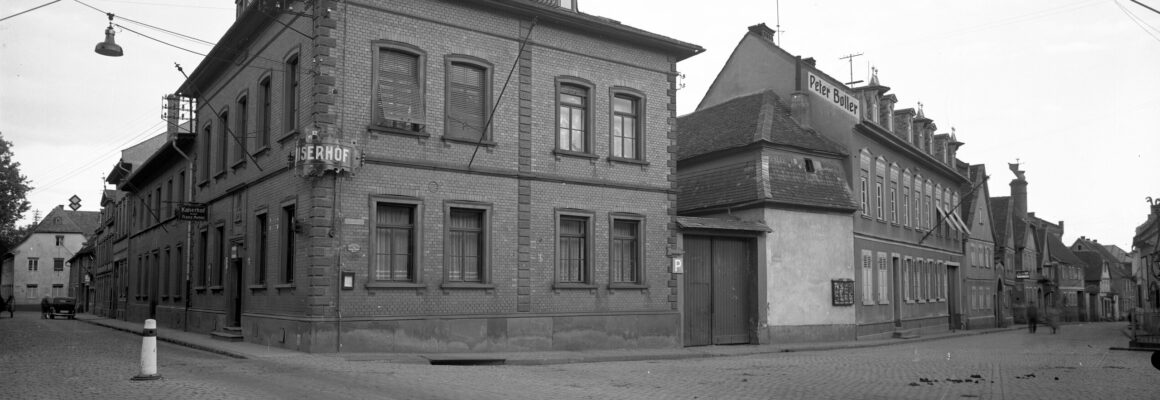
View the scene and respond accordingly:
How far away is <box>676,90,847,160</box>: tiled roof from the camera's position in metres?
29.9

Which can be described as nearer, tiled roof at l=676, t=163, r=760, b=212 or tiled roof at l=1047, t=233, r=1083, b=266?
tiled roof at l=676, t=163, r=760, b=212

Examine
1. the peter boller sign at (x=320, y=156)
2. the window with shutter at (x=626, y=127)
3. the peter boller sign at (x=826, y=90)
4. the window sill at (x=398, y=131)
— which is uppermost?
the peter boller sign at (x=826, y=90)

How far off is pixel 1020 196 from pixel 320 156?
58.5 metres

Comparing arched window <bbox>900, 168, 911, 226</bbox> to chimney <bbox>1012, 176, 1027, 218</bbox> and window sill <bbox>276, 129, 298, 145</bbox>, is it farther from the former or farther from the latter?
chimney <bbox>1012, 176, 1027, 218</bbox>

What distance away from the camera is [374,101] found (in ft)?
67.2

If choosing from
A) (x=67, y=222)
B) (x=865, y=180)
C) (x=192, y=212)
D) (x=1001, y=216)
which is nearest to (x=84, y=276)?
(x=67, y=222)

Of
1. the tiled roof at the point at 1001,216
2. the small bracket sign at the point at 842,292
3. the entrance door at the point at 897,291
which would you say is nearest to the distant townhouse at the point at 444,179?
the small bracket sign at the point at 842,292

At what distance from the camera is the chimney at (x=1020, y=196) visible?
65625mm

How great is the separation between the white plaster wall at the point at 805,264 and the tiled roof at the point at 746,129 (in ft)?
7.81

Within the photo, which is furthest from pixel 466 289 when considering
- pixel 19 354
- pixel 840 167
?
pixel 840 167

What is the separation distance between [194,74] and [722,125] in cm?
1657

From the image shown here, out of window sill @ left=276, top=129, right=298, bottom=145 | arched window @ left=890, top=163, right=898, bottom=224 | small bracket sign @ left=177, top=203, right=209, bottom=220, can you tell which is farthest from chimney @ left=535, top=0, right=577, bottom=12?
arched window @ left=890, top=163, right=898, bottom=224

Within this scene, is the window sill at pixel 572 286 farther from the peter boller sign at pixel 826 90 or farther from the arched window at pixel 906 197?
the arched window at pixel 906 197

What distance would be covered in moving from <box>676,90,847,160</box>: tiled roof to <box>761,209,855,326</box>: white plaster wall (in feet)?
7.81
